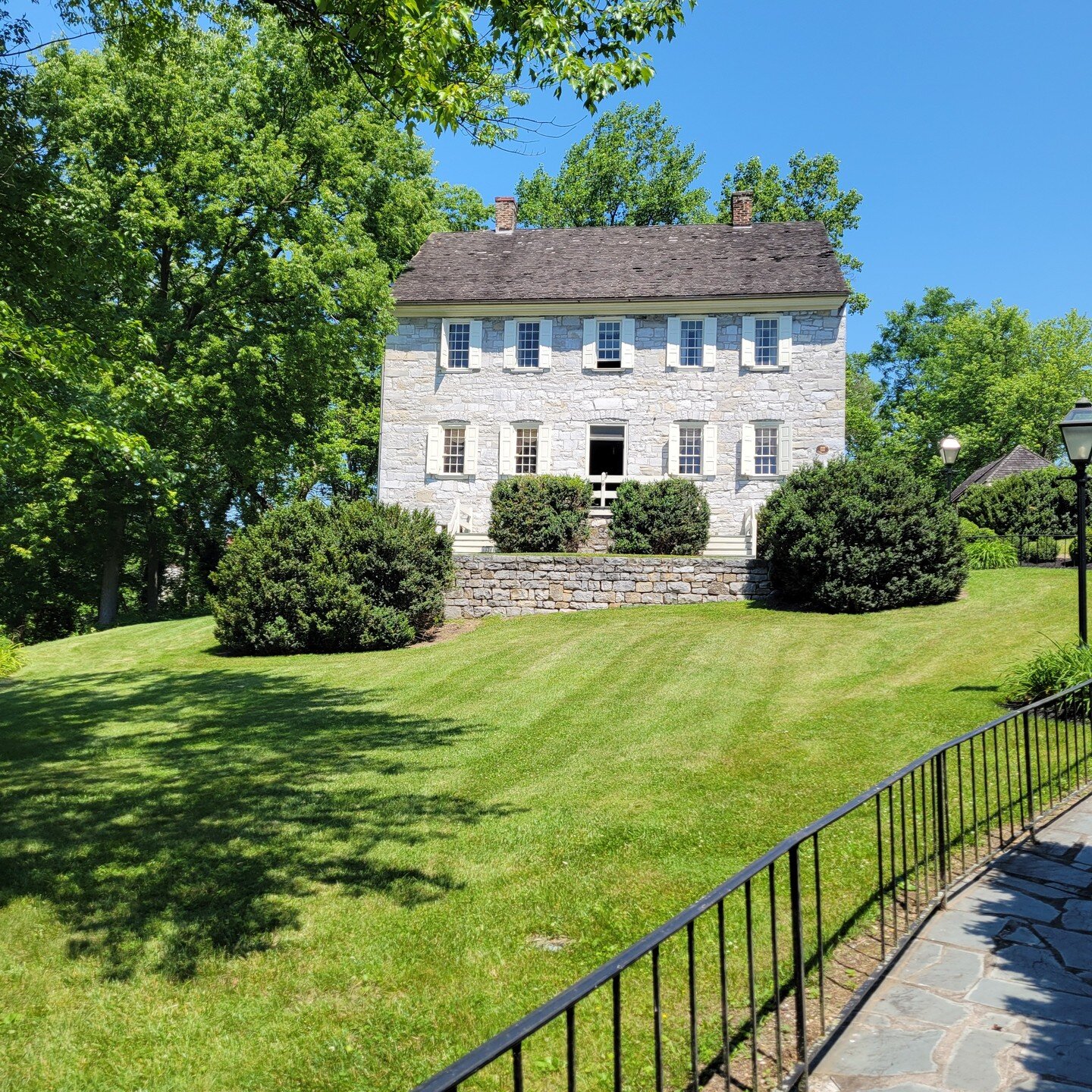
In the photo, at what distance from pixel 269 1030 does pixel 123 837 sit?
3223mm

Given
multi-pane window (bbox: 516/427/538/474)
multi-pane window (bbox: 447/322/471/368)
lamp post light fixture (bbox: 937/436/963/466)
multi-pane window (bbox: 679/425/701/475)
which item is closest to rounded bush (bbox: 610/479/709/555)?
multi-pane window (bbox: 679/425/701/475)

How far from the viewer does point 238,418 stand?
87.3 feet

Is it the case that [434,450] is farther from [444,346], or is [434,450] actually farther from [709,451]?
[709,451]

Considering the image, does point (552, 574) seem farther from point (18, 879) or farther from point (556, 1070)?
point (556, 1070)

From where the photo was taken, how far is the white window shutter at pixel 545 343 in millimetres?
27312

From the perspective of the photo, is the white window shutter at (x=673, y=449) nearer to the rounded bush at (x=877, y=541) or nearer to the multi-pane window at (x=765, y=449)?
the multi-pane window at (x=765, y=449)

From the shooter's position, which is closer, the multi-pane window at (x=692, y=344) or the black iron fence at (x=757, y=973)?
the black iron fence at (x=757, y=973)

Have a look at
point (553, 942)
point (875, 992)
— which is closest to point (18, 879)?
point (553, 942)

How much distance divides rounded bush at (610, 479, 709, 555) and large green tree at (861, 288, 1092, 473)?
23653 mm

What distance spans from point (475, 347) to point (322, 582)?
513 inches

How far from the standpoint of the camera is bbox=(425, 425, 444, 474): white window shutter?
2722 centimetres

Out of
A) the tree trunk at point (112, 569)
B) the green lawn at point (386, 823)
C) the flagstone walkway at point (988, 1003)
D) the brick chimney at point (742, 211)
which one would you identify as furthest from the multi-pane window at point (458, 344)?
the flagstone walkway at point (988, 1003)

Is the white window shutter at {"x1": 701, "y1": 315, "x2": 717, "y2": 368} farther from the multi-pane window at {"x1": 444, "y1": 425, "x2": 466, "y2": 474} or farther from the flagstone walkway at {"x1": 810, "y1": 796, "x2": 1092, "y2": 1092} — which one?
the flagstone walkway at {"x1": 810, "y1": 796, "x2": 1092, "y2": 1092}

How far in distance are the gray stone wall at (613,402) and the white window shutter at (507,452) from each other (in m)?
0.27
